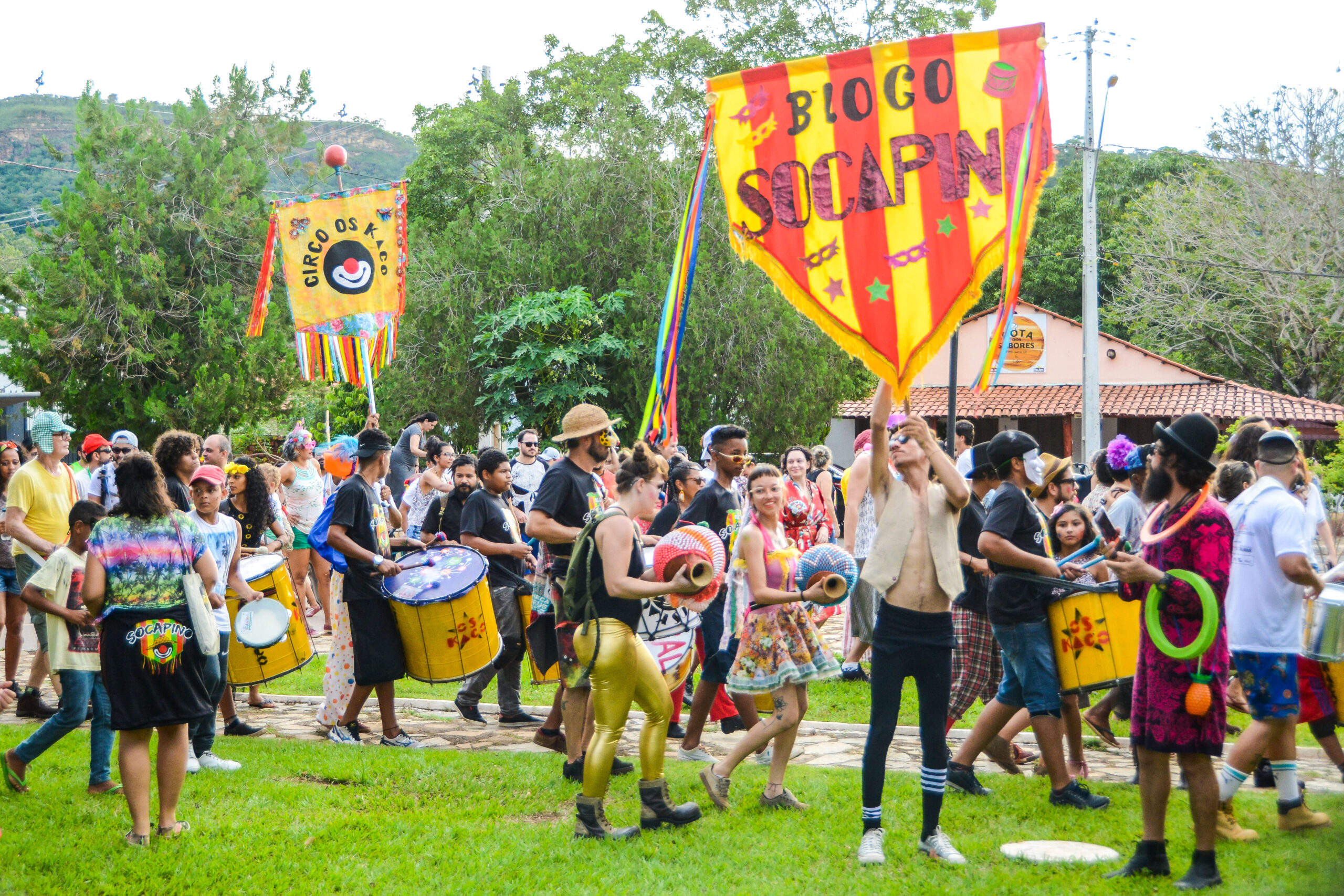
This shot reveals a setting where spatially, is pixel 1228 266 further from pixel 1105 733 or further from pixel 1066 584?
pixel 1066 584

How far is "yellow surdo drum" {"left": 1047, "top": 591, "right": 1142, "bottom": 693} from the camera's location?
5691 millimetres

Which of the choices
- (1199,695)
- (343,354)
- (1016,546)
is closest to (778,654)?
(1016,546)

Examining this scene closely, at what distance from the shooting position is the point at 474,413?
2383 centimetres

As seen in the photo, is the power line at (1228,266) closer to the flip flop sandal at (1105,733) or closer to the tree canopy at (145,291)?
the tree canopy at (145,291)

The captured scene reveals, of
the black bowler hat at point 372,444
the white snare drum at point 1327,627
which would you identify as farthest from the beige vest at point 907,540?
the black bowler hat at point 372,444

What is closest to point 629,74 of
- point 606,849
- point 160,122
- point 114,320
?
point 160,122

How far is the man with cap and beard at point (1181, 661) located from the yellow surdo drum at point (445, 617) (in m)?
3.89

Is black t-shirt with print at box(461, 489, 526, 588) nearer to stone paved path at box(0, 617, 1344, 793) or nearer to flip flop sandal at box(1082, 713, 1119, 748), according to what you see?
stone paved path at box(0, 617, 1344, 793)

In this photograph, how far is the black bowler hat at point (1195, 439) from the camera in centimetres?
460

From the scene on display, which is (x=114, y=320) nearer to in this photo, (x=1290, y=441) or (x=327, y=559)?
(x=327, y=559)

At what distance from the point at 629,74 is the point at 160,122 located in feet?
47.6

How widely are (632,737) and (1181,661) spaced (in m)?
3.83

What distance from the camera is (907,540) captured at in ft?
15.9

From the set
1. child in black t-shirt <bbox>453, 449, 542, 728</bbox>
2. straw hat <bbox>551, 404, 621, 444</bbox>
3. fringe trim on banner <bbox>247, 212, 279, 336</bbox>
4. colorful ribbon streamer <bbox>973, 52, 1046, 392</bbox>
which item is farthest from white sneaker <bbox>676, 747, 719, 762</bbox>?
fringe trim on banner <bbox>247, 212, 279, 336</bbox>
